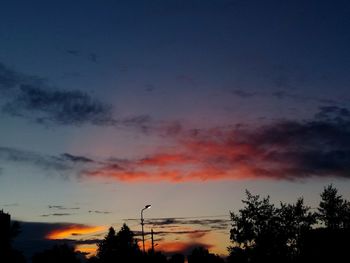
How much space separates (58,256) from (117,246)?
15.2m

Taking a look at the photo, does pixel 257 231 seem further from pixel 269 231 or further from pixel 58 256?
pixel 58 256

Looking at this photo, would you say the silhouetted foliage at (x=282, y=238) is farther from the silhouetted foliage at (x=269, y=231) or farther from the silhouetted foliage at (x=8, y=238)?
the silhouetted foliage at (x=8, y=238)

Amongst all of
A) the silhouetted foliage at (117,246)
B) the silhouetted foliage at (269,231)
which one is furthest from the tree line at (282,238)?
the silhouetted foliage at (117,246)

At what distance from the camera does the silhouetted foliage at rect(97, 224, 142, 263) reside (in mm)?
115500

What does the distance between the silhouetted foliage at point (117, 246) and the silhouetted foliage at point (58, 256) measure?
7431mm

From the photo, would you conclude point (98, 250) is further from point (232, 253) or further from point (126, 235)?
point (232, 253)

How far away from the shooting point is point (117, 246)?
4902 inches

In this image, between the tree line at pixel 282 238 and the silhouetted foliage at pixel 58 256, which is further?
the silhouetted foliage at pixel 58 256

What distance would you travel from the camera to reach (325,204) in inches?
3078

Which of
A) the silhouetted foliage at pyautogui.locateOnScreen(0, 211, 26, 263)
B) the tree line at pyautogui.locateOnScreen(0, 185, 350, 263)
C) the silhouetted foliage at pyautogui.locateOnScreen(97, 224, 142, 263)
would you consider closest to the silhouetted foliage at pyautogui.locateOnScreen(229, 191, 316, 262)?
the tree line at pyautogui.locateOnScreen(0, 185, 350, 263)

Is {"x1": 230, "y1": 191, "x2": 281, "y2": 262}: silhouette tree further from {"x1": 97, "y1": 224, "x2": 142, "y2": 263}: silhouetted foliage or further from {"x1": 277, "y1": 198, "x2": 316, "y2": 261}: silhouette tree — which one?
{"x1": 97, "y1": 224, "x2": 142, "y2": 263}: silhouetted foliage

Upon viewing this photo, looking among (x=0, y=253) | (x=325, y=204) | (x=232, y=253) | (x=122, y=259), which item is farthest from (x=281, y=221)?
(x=122, y=259)

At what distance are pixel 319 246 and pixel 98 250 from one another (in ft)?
266

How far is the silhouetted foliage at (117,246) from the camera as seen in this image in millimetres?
115500
